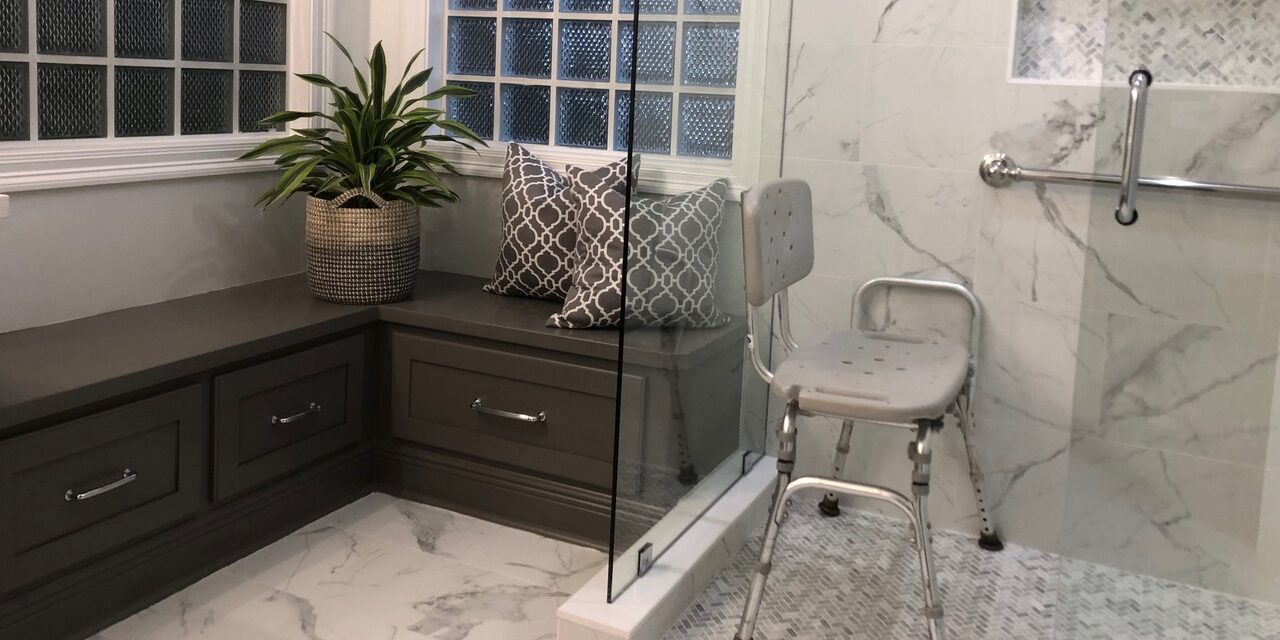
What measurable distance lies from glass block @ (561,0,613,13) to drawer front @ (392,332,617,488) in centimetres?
103

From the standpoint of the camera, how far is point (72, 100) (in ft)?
8.73

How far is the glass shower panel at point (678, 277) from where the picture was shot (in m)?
1.98

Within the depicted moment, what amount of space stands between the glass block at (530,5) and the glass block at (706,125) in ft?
3.61

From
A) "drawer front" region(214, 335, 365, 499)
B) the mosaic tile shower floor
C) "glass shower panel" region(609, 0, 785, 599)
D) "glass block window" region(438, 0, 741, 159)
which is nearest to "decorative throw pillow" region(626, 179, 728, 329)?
"glass shower panel" region(609, 0, 785, 599)

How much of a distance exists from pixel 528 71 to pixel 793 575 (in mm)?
1620

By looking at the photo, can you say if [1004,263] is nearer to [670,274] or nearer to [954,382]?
[954,382]

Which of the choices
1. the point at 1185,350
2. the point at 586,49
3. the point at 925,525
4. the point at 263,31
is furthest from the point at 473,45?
the point at 1185,350

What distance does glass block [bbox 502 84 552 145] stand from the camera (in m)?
3.32

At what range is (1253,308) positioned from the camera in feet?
5.34

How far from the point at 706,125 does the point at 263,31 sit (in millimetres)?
1530

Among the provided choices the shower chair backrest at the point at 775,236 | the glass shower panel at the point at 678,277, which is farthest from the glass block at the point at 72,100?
the shower chair backrest at the point at 775,236

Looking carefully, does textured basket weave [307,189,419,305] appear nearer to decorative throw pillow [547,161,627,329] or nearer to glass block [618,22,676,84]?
decorative throw pillow [547,161,627,329]

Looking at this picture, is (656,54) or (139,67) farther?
(139,67)

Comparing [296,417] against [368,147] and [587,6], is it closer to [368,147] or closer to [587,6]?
[368,147]
